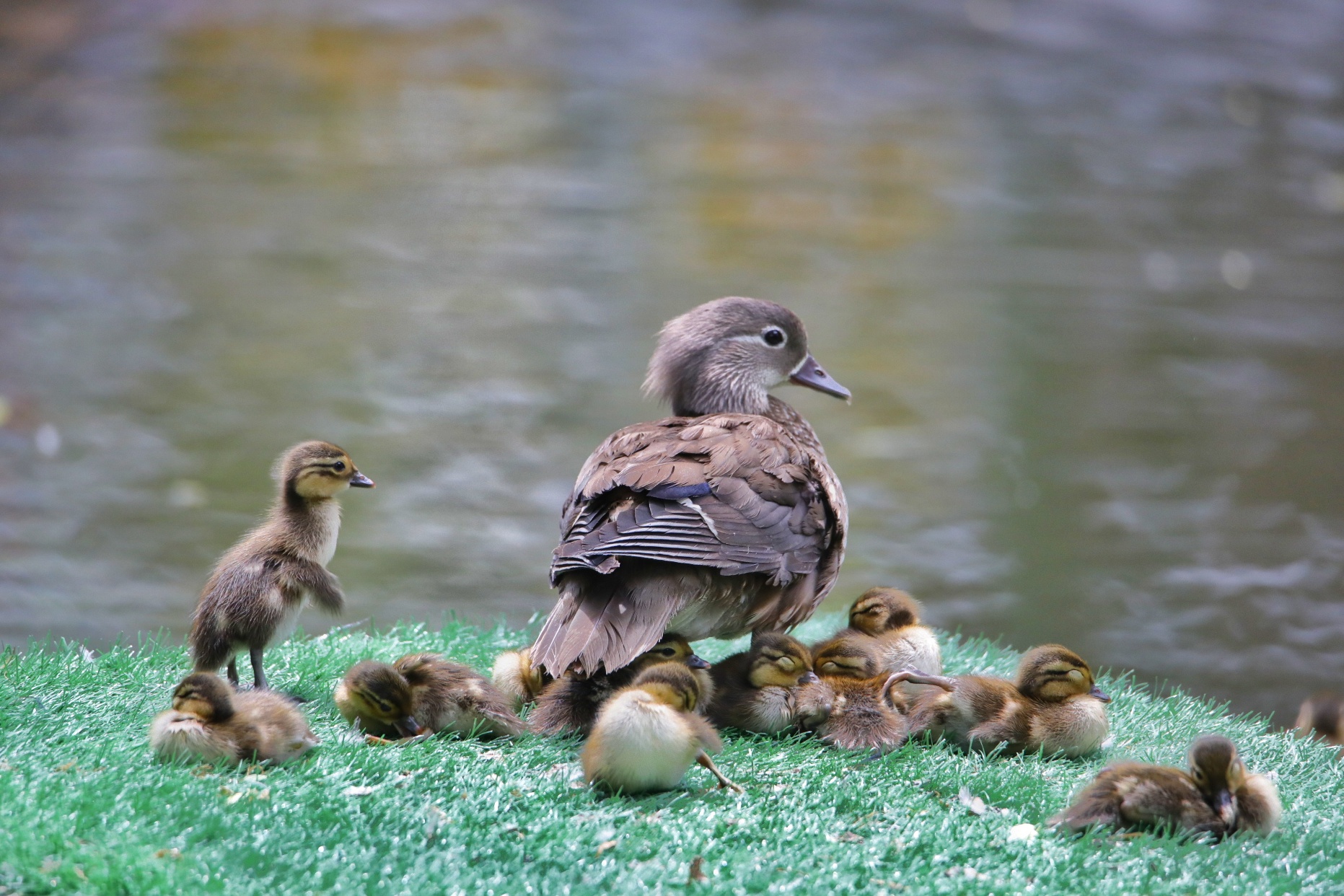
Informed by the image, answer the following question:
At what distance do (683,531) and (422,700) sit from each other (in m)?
0.84

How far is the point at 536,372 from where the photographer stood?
31.4 ft

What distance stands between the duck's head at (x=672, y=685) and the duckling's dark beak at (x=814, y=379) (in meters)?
2.02

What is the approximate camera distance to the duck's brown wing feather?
345 cm

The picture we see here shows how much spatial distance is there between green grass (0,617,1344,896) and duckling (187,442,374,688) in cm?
24

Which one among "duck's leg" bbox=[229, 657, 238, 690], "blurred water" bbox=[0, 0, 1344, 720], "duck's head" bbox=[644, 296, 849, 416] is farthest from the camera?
"blurred water" bbox=[0, 0, 1344, 720]

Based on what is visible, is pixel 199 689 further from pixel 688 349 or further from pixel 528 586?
pixel 528 586

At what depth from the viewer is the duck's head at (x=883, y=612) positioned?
4148 mm

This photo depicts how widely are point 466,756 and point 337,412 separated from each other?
5721 millimetres

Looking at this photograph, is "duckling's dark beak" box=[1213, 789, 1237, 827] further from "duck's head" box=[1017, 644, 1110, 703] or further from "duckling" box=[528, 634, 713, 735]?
"duckling" box=[528, 634, 713, 735]

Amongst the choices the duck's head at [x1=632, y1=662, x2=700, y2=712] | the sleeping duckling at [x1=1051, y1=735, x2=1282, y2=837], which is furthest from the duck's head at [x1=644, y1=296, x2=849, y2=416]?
the sleeping duckling at [x1=1051, y1=735, x2=1282, y2=837]

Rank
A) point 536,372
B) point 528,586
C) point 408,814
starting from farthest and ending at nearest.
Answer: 1. point 536,372
2. point 528,586
3. point 408,814

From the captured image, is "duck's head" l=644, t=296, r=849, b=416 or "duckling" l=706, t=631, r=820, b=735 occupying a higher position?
"duck's head" l=644, t=296, r=849, b=416

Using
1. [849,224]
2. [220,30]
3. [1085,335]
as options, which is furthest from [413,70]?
[1085,335]

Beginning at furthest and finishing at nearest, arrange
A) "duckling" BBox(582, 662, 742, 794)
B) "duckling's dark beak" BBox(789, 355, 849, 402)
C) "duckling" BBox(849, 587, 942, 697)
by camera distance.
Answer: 1. "duckling's dark beak" BBox(789, 355, 849, 402)
2. "duckling" BBox(849, 587, 942, 697)
3. "duckling" BBox(582, 662, 742, 794)
